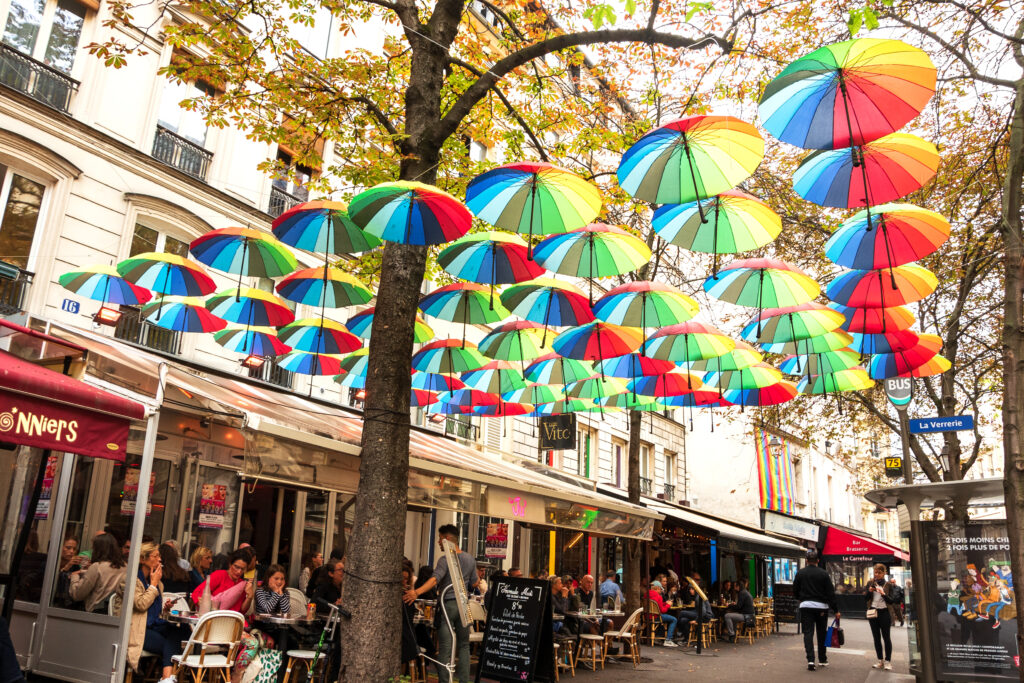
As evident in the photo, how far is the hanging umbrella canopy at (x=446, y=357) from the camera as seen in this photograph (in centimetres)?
1167

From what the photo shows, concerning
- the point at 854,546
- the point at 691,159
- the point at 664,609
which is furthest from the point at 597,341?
the point at 854,546

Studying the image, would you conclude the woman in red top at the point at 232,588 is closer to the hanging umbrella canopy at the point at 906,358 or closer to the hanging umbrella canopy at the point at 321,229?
the hanging umbrella canopy at the point at 321,229

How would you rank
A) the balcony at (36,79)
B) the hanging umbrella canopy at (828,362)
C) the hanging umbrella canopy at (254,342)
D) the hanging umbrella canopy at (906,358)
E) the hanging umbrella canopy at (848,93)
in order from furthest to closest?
the hanging umbrella canopy at (254,342), the hanging umbrella canopy at (828,362), the balcony at (36,79), the hanging umbrella canopy at (906,358), the hanging umbrella canopy at (848,93)

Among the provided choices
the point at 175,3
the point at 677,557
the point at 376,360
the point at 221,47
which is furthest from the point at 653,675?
the point at 677,557

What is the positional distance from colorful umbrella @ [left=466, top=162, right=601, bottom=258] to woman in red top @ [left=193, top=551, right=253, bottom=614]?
4.46 meters

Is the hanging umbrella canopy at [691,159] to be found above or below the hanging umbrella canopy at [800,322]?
above

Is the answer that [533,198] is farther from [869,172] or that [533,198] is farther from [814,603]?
[814,603]

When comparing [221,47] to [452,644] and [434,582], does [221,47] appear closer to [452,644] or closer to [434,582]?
[434,582]

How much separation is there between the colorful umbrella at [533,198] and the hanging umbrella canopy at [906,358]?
603 centimetres

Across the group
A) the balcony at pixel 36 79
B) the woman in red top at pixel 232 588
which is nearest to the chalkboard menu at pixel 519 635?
the woman in red top at pixel 232 588

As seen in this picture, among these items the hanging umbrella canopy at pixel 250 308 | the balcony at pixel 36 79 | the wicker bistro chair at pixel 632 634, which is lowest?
the wicker bistro chair at pixel 632 634

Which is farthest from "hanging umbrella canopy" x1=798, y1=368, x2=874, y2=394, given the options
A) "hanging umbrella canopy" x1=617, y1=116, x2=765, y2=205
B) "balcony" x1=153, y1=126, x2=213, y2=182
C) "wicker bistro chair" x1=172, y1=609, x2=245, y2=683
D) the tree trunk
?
"balcony" x1=153, y1=126, x2=213, y2=182

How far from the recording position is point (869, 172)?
6402 mm

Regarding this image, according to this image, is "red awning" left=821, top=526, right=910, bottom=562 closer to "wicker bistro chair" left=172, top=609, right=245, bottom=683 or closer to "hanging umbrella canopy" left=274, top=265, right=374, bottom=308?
"hanging umbrella canopy" left=274, top=265, right=374, bottom=308
